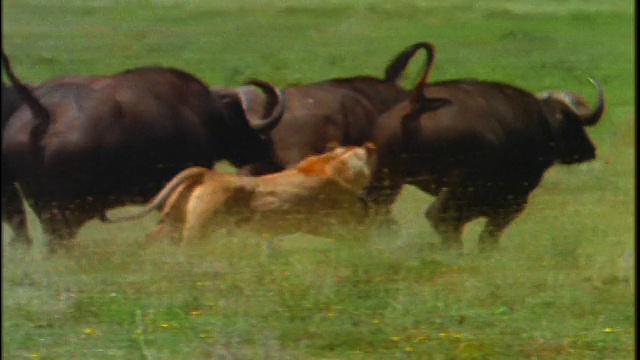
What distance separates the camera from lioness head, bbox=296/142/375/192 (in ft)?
20.6

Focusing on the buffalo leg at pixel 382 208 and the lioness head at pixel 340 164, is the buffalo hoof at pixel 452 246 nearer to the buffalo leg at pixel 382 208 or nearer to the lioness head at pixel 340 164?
the buffalo leg at pixel 382 208

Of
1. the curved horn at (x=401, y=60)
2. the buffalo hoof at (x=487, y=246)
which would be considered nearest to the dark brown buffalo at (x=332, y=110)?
the curved horn at (x=401, y=60)

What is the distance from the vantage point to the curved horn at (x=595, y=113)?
6402 millimetres

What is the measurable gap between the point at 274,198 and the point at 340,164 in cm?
34

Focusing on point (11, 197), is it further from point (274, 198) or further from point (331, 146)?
point (331, 146)

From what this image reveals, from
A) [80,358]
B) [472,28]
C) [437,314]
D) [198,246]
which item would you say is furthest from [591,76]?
[80,358]

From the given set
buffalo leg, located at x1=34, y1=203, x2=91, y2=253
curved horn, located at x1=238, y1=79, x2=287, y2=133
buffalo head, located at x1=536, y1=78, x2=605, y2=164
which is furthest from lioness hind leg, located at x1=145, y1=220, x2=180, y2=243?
buffalo head, located at x1=536, y1=78, x2=605, y2=164

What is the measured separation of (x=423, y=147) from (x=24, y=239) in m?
1.87

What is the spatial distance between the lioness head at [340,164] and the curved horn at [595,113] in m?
1.03

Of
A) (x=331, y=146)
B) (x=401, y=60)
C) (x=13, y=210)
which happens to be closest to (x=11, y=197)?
(x=13, y=210)

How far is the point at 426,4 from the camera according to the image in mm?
6344

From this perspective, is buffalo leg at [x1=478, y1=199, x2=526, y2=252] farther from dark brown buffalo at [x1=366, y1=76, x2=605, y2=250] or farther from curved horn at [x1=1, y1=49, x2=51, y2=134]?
curved horn at [x1=1, y1=49, x2=51, y2=134]

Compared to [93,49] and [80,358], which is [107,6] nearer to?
[93,49]

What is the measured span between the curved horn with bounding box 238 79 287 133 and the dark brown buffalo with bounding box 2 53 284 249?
0.04 feet
